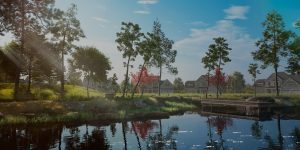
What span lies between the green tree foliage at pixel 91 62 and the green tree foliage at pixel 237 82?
312 feet

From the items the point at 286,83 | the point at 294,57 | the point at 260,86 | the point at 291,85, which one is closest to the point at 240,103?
the point at 294,57

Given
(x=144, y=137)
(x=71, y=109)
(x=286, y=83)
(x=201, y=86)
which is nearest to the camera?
(x=144, y=137)

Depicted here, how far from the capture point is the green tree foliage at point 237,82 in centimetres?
14975

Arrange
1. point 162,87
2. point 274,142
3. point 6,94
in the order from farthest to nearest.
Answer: point 162,87
point 6,94
point 274,142

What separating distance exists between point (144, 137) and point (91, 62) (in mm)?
41366

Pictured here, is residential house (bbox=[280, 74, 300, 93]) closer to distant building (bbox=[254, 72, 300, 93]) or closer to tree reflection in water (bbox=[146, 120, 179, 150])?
distant building (bbox=[254, 72, 300, 93])

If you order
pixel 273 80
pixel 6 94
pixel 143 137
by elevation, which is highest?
pixel 273 80

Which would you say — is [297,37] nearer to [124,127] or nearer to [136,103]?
[136,103]

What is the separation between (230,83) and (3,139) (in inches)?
5410

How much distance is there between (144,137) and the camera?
2508 cm

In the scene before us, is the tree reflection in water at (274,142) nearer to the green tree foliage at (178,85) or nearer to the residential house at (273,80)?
the residential house at (273,80)

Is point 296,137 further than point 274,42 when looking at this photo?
No

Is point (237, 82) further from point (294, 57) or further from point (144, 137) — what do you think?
point (144, 137)

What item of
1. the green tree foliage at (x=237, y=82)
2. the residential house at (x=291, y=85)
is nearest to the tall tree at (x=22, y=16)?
the residential house at (x=291, y=85)
